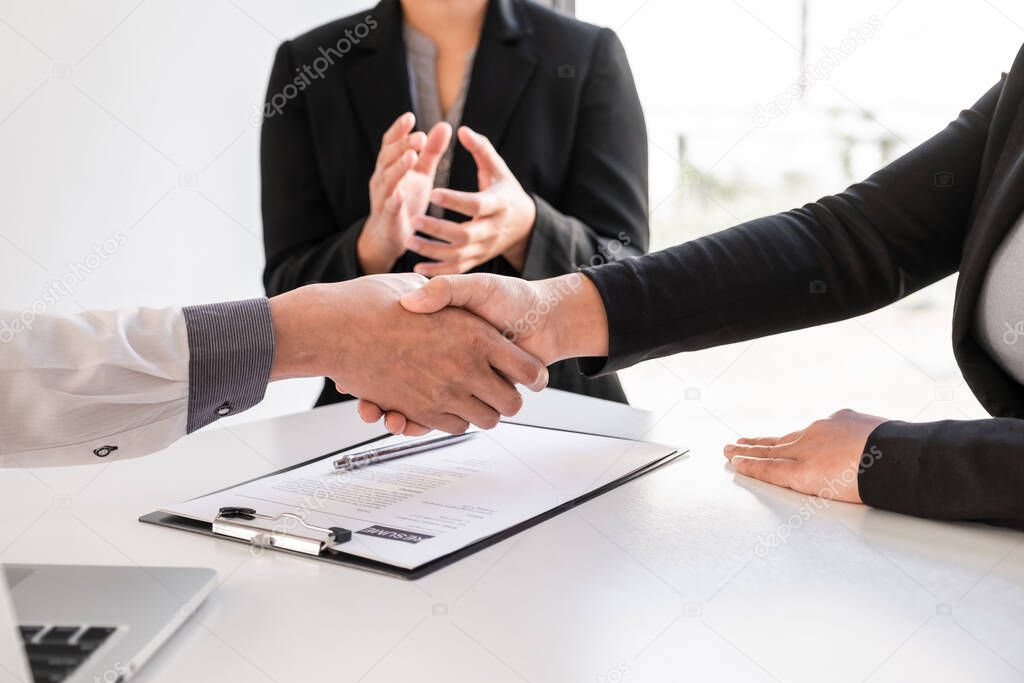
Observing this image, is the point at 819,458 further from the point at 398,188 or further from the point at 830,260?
the point at 398,188

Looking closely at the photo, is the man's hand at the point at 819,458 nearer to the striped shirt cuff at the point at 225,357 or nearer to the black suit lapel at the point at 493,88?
the striped shirt cuff at the point at 225,357

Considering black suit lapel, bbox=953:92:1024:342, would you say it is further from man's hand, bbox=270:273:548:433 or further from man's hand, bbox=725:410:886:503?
man's hand, bbox=270:273:548:433

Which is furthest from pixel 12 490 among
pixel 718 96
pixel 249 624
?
pixel 718 96

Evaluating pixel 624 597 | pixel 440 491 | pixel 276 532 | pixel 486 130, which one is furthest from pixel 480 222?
pixel 624 597

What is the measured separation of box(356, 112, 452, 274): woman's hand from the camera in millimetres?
1589

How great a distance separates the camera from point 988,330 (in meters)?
1.10

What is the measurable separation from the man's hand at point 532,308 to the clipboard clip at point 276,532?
1.18ft

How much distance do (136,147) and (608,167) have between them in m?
1.48

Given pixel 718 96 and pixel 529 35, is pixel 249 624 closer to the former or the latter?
pixel 529 35

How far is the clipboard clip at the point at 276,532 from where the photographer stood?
0.79m

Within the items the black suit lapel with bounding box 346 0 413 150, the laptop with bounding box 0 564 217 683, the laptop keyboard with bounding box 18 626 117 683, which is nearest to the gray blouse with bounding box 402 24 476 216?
the black suit lapel with bounding box 346 0 413 150

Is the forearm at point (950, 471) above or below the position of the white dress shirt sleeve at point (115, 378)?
below

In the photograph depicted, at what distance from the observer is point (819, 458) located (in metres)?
0.95

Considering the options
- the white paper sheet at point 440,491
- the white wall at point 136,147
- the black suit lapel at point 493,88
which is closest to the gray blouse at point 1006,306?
the white paper sheet at point 440,491
